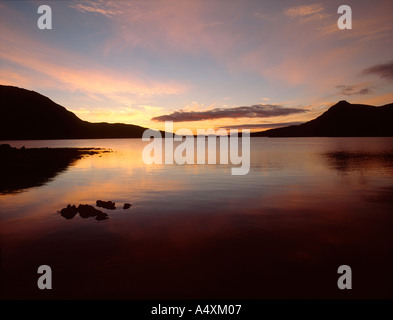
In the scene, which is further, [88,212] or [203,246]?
[88,212]

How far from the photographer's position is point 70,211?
17438mm

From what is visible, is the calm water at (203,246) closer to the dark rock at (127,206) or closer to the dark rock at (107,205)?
the dark rock at (127,206)

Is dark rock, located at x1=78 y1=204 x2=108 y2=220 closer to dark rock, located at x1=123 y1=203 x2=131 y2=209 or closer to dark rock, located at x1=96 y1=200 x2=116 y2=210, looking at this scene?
dark rock, located at x1=96 y1=200 x2=116 y2=210

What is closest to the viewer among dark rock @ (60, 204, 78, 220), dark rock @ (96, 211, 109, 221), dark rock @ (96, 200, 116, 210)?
dark rock @ (96, 211, 109, 221)

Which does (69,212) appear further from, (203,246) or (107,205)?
(203,246)

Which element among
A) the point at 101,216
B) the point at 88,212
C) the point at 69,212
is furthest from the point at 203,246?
the point at 69,212

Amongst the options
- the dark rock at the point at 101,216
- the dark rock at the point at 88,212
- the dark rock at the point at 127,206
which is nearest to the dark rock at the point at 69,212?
the dark rock at the point at 88,212

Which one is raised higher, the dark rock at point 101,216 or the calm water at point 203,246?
the dark rock at point 101,216

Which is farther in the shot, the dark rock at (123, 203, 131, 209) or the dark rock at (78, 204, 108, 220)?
the dark rock at (123, 203, 131, 209)

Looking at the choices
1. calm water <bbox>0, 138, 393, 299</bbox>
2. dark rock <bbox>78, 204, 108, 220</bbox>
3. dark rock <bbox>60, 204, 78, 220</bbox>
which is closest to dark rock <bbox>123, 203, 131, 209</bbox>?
calm water <bbox>0, 138, 393, 299</bbox>

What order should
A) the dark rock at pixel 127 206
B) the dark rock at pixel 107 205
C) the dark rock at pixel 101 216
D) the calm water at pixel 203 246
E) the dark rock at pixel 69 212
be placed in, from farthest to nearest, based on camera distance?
the dark rock at pixel 127 206, the dark rock at pixel 107 205, the dark rock at pixel 69 212, the dark rock at pixel 101 216, the calm water at pixel 203 246

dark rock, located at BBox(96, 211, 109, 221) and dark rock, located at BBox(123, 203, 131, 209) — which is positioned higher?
dark rock, located at BBox(123, 203, 131, 209)

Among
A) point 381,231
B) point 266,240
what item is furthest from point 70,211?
point 381,231
